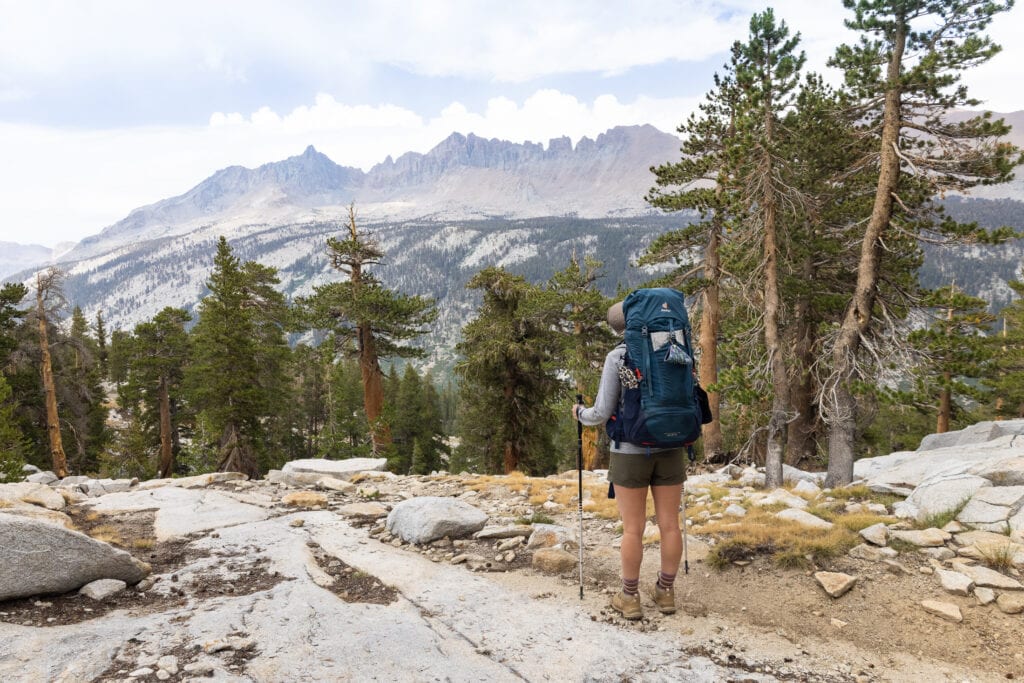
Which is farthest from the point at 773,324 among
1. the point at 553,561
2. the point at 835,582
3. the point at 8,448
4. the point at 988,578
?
the point at 8,448

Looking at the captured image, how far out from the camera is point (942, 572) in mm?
4512

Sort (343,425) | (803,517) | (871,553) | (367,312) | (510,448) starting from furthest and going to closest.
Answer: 1. (343,425)
2. (367,312)
3. (510,448)
4. (803,517)
5. (871,553)

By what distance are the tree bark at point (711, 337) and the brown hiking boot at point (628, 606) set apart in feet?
36.8

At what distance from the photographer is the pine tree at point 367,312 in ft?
65.7

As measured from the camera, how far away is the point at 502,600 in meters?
4.84

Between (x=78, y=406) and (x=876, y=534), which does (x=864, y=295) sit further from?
(x=78, y=406)

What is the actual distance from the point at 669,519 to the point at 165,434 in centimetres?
3279

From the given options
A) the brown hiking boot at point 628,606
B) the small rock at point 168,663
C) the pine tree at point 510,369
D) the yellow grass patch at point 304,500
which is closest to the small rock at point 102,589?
the small rock at point 168,663

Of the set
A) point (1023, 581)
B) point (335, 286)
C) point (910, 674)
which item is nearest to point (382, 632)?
point (910, 674)

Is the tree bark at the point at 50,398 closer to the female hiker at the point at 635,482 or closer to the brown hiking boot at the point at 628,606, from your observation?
the brown hiking boot at the point at 628,606

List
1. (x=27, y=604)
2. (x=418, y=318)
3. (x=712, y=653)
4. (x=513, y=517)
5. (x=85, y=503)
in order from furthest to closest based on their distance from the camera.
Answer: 1. (x=418, y=318)
2. (x=85, y=503)
3. (x=513, y=517)
4. (x=27, y=604)
5. (x=712, y=653)

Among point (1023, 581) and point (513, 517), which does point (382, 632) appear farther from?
point (1023, 581)

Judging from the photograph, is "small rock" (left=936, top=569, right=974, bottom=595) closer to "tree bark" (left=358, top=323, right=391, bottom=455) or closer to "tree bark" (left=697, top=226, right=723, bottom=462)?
"tree bark" (left=697, top=226, right=723, bottom=462)

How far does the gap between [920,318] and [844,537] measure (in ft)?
23.0
